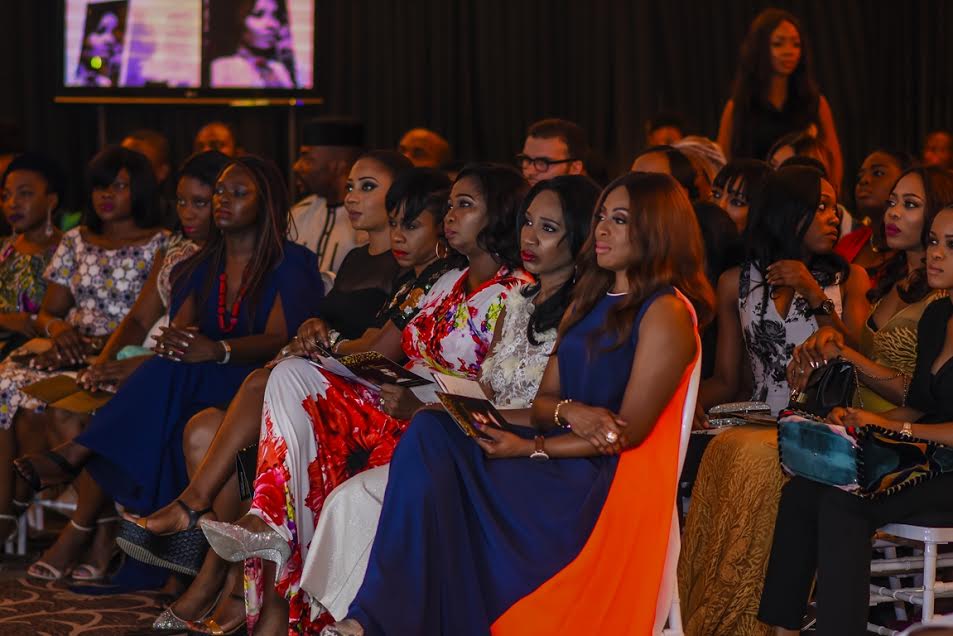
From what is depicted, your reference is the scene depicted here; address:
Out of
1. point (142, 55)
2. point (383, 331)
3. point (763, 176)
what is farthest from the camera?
point (142, 55)

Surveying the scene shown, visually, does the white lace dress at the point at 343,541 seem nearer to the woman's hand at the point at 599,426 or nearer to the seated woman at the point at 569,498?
the seated woman at the point at 569,498

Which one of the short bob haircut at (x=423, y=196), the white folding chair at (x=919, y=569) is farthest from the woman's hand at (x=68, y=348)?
the white folding chair at (x=919, y=569)

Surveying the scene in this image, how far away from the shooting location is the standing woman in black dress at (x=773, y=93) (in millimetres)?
6035

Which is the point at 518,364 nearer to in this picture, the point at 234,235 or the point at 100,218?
the point at 234,235

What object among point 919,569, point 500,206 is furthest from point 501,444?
point 919,569

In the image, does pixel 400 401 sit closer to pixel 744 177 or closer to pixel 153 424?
pixel 153 424

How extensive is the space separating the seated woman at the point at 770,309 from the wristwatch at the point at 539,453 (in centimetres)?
82

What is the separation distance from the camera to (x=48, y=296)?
5.63 meters

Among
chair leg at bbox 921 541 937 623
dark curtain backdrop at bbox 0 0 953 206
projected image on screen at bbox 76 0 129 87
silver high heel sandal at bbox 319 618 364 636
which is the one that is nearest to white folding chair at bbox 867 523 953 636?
chair leg at bbox 921 541 937 623

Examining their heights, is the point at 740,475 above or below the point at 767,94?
below

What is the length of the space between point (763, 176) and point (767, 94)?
1484 mm

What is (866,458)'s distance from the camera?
11.2ft

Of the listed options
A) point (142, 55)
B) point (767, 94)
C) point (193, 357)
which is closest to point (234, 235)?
point (193, 357)

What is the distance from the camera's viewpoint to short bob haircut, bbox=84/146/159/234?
5520 millimetres
